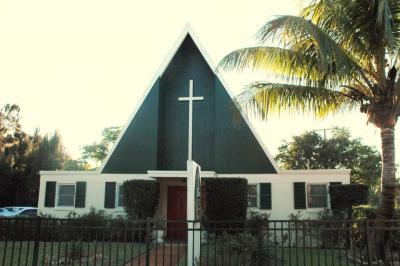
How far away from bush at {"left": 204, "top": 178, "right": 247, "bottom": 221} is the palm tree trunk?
672cm

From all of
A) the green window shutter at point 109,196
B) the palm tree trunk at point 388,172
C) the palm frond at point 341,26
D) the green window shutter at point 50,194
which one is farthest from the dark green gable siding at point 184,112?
the palm tree trunk at point 388,172

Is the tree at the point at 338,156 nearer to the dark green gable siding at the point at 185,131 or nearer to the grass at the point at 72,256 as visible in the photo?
the dark green gable siding at the point at 185,131

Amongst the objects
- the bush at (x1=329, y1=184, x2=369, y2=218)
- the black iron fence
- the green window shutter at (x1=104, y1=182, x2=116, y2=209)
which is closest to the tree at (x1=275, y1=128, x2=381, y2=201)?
the bush at (x1=329, y1=184, x2=369, y2=218)

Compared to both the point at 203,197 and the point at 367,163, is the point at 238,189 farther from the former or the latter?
the point at 367,163

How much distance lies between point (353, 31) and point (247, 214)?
9475mm

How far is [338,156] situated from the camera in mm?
36625

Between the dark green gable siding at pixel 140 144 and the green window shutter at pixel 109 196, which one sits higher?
the dark green gable siding at pixel 140 144

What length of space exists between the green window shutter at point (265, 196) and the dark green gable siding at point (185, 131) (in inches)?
27.0

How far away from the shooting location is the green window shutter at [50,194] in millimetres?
18656

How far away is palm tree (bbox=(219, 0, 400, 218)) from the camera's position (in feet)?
30.9

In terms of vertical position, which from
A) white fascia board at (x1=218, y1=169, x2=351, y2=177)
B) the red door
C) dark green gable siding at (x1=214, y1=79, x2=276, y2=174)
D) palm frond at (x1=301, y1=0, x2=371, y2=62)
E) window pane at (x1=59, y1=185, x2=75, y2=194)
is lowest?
the red door

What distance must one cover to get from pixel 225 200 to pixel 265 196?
2.31 meters

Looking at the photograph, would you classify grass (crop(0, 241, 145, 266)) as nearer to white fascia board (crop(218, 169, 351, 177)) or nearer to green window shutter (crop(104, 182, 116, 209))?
green window shutter (crop(104, 182, 116, 209))

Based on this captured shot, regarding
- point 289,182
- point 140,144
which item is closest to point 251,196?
point 289,182
